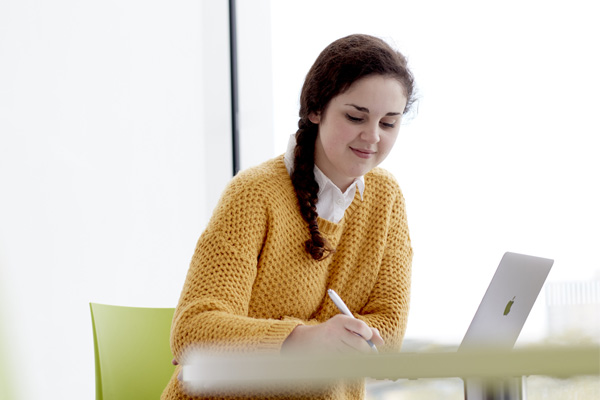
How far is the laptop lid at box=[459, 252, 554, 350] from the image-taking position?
1.08m

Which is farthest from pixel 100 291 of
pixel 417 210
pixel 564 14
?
pixel 564 14

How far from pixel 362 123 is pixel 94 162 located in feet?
Answer: 5.07

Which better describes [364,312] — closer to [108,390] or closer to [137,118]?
[108,390]

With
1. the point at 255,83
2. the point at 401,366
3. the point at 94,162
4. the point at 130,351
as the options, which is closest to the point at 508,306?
the point at 401,366

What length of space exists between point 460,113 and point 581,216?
605 mm

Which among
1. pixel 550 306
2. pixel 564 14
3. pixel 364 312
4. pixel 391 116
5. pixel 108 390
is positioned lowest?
pixel 550 306

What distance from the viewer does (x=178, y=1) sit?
3.22m

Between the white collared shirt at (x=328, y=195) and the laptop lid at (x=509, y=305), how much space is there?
39 centimetres

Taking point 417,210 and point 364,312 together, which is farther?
point 417,210

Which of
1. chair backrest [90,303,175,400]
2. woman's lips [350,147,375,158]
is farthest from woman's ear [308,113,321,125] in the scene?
chair backrest [90,303,175,400]

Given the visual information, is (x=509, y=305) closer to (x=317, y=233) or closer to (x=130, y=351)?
(x=317, y=233)

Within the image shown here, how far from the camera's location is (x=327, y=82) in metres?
1.32

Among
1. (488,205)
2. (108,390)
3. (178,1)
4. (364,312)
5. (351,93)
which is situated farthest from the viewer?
(178,1)

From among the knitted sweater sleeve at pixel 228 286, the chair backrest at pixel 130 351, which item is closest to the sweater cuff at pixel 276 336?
the knitted sweater sleeve at pixel 228 286
